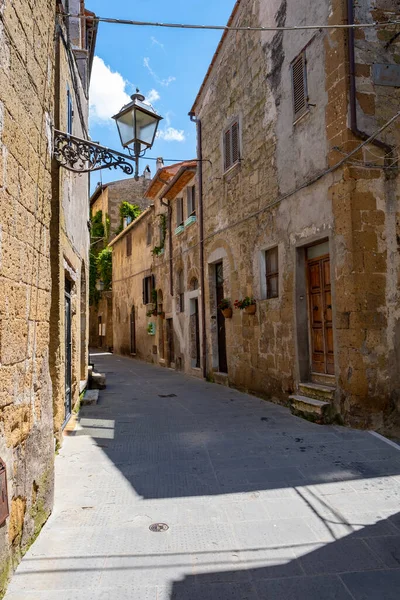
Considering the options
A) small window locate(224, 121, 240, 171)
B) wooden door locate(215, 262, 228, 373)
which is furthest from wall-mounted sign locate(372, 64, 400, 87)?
wooden door locate(215, 262, 228, 373)

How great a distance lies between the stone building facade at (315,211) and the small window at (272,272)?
0.04m

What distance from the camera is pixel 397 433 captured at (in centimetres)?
600

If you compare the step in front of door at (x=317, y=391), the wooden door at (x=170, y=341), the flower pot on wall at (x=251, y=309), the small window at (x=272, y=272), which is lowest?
the step in front of door at (x=317, y=391)

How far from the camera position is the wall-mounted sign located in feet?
21.2

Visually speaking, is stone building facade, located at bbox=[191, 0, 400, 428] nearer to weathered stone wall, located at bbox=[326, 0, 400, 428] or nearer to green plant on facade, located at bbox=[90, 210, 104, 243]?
weathered stone wall, located at bbox=[326, 0, 400, 428]

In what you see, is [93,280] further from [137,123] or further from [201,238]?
[137,123]

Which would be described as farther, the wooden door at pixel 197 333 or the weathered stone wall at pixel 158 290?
the weathered stone wall at pixel 158 290

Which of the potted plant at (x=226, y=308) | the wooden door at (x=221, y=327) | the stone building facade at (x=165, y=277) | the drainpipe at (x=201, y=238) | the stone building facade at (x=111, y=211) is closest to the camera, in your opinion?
the potted plant at (x=226, y=308)

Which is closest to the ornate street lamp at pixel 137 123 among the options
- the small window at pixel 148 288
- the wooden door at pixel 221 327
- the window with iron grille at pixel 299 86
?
the window with iron grille at pixel 299 86

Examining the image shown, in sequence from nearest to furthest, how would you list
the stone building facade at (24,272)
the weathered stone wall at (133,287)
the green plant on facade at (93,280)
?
1. the stone building facade at (24,272)
2. the weathered stone wall at (133,287)
3. the green plant on facade at (93,280)

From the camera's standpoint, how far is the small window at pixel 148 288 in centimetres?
1840

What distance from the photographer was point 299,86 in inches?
296

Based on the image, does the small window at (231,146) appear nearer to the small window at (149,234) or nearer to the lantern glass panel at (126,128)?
the lantern glass panel at (126,128)

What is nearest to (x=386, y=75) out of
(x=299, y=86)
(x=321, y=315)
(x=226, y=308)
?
(x=299, y=86)
